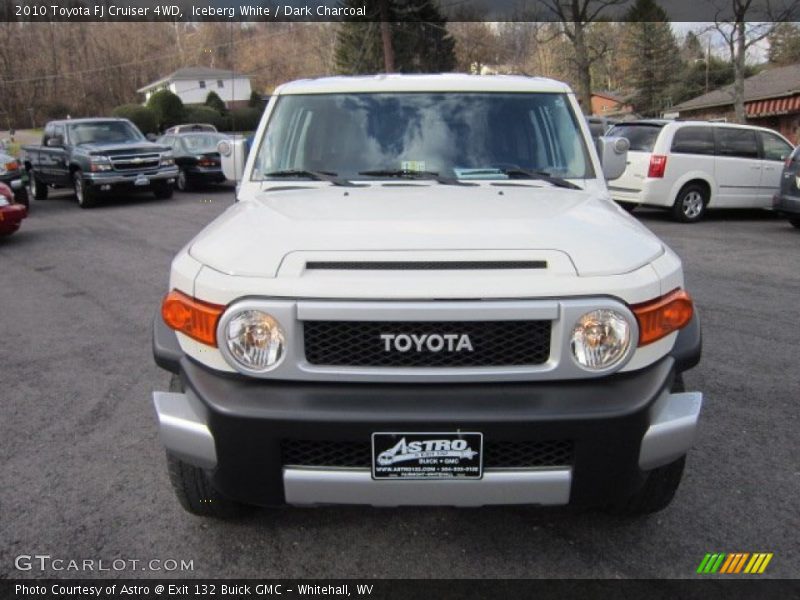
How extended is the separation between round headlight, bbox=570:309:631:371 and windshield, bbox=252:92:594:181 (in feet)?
4.70

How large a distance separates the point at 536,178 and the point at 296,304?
69.3 inches

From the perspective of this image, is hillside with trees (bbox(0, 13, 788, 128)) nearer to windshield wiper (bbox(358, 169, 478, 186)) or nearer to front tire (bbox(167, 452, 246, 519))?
windshield wiper (bbox(358, 169, 478, 186))

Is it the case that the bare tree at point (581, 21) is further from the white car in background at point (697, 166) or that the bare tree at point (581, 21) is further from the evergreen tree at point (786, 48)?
the evergreen tree at point (786, 48)

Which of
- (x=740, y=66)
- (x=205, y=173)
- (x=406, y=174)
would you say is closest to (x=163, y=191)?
(x=205, y=173)

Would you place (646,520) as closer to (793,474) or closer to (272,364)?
(793,474)

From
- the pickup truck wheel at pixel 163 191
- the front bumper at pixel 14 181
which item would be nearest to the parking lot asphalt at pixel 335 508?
the front bumper at pixel 14 181

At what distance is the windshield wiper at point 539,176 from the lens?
3451 mm

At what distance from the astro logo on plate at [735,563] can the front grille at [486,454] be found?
0.92 meters

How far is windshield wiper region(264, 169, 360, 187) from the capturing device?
3424 mm

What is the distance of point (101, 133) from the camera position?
16.2 m

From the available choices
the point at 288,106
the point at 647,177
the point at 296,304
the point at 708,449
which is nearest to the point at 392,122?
the point at 288,106

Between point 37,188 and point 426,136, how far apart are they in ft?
57.2

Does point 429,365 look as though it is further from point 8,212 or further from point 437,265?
point 8,212

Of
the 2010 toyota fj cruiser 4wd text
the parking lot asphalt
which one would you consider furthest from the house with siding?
the 2010 toyota fj cruiser 4wd text
